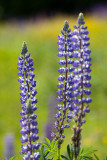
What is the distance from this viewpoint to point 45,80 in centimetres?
1023

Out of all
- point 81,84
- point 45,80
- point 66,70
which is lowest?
point 81,84

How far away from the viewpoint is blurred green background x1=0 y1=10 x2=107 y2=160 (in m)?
7.15

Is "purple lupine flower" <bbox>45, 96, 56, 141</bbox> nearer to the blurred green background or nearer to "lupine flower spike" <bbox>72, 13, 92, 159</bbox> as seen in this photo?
the blurred green background

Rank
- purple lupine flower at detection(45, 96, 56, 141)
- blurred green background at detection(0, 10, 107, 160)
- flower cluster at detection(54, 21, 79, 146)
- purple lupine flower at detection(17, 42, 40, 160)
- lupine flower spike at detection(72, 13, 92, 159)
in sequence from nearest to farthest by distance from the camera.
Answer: purple lupine flower at detection(17, 42, 40, 160) → lupine flower spike at detection(72, 13, 92, 159) → flower cluster at detection(54, 21, 79, 146) → purple lupine flower at detection(45, 96, 56, 141) → blurred green background at detection(0, 10, 107, 160)

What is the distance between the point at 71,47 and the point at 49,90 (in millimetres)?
7380

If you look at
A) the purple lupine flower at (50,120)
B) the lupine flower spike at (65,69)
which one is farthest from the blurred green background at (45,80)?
the lupine flower spike at (65,69)

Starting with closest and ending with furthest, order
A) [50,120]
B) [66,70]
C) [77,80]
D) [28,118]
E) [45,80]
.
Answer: [28,118] < [77,80] < [66,70] < [50,120] < [45,80]

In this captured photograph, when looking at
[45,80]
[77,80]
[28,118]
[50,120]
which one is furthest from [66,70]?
[45,80]

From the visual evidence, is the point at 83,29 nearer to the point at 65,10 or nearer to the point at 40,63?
the point at 40,63

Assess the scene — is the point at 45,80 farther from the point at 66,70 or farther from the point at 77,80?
the point at 77,80

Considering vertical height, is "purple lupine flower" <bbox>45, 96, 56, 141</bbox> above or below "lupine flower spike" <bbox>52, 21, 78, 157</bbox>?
below

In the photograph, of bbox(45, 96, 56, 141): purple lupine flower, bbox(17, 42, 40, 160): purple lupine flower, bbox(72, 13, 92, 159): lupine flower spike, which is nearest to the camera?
bbox(17, 42, 40, 160): purple lupine flower

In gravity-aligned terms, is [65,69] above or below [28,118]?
above

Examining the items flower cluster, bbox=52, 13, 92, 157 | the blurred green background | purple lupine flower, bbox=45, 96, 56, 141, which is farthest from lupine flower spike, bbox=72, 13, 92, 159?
the blurred green background
